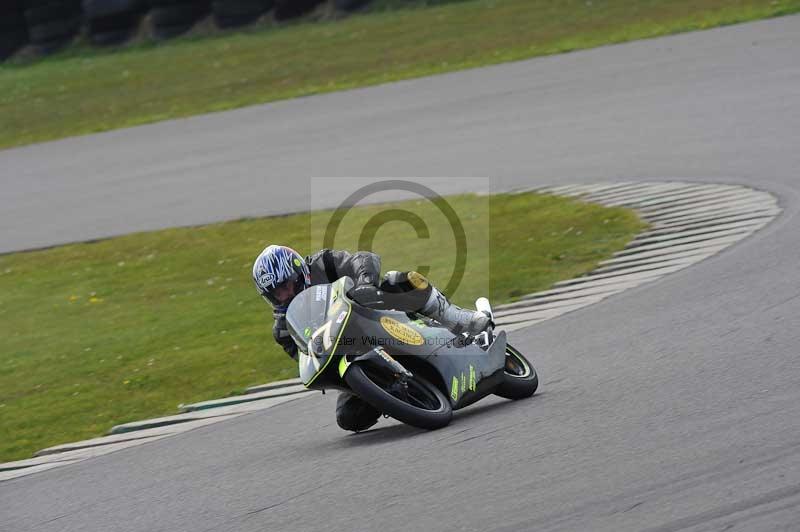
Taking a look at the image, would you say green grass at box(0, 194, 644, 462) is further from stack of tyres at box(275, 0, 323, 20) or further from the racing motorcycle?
stack of tyres at box(275, 0, 323, 20)

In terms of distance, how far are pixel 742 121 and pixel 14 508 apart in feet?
30.4

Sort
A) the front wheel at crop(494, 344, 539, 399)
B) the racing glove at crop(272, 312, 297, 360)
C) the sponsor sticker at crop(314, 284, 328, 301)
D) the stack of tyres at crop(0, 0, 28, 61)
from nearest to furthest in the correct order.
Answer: the sponsor sticker at crop(314, 284, 328, 301) < the racing glove at crop(272, 312, 297, 360) < the front wheel at crop(494, 344, 539, 399) < the stack of tyres at crop(0, 0, 28, 61)

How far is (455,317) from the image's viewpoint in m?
6.70

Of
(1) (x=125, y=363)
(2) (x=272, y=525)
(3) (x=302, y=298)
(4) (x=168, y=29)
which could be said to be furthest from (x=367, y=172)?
(4) (x=168, y=29)

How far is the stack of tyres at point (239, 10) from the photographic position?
27641 mm

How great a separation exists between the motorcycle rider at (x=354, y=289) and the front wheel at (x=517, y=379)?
244 millimetres

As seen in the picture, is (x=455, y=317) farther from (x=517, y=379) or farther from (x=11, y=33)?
(x=11, y=33)

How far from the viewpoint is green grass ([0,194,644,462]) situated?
8648mm

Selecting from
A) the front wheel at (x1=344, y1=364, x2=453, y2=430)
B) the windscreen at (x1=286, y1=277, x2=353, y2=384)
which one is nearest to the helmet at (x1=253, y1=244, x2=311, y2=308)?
the windscreen at (x1=286, y1=277, x2=353, y2=384)

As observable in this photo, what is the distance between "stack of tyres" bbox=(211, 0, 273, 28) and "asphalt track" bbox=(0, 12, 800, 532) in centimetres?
1297

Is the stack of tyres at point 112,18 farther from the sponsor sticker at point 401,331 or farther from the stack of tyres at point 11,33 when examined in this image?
the sponsor sticker at point 401,331
